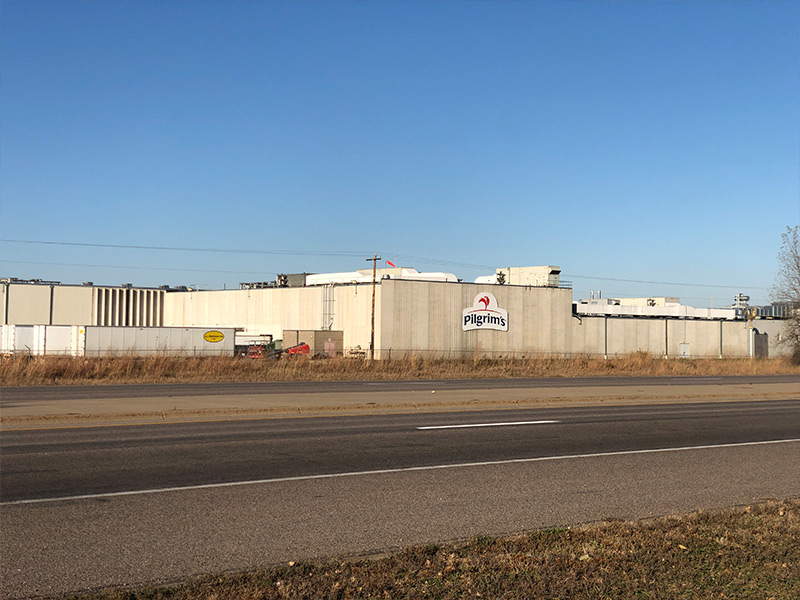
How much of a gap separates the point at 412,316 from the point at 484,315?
6840 millimetres

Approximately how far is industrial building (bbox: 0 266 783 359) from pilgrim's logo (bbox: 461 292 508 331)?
8 centimetres

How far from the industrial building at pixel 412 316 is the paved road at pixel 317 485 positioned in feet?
143

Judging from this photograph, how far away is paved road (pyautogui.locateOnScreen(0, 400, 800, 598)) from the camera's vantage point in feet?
23.2

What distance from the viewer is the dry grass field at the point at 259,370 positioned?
3067 cm

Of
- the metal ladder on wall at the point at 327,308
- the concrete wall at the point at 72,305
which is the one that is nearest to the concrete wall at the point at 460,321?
the metal ladder on wall at the point at 327,308

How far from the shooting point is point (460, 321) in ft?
216

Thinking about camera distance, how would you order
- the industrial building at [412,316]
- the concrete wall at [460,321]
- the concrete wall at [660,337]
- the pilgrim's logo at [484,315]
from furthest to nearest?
the concrete wall at [660,337]
the pilgrim's logo at [484,315]
the industrial building at [412,316]
the concrete wall at [460,321]

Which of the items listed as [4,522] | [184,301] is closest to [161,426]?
[4,522]

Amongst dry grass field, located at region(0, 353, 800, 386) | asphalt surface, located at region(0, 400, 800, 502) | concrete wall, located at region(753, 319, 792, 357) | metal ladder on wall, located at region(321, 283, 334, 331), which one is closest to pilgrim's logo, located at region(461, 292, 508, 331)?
metal ladder on wall, located at region(321, 283, 334, 331)

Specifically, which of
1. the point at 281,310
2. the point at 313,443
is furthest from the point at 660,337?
the point at 313,443

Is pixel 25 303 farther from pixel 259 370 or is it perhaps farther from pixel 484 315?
pixel 259 370

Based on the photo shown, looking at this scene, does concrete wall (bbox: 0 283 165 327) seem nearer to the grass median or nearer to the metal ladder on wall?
the metal ladder on wall

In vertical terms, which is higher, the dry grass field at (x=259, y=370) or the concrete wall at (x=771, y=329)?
the concrete wall at (x=771, y=329)

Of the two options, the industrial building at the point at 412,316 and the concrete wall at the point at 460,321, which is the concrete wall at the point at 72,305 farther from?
the concrete wall at the point at 460,321
